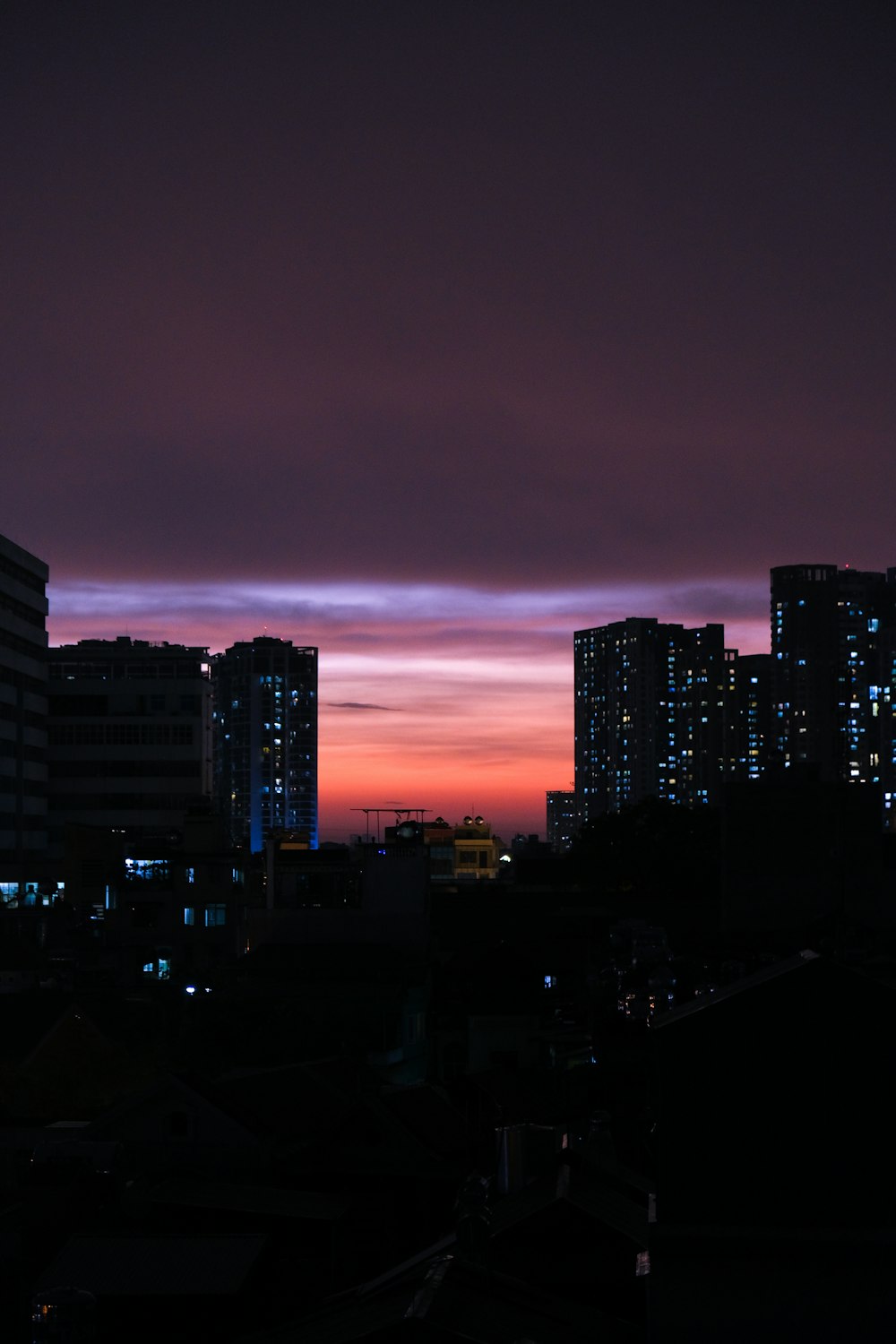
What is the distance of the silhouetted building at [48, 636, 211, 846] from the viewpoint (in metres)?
117

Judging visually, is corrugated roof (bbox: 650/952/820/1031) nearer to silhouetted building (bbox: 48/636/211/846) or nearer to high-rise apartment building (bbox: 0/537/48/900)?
high-rise apartment building (bbox: 0/537/48/900)

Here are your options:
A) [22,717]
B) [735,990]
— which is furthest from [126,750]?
[735,990]

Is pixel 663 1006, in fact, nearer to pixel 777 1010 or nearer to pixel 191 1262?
pixel 191 1262

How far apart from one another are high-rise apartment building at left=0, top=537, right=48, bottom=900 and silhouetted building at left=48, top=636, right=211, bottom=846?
2.04 m

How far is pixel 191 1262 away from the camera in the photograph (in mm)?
20484

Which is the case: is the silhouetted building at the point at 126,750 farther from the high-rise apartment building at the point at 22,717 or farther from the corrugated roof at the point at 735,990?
the corrugated roof at the point at 735,990

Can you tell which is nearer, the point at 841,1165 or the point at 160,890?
the point at 841,1165

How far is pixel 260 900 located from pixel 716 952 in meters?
39.0

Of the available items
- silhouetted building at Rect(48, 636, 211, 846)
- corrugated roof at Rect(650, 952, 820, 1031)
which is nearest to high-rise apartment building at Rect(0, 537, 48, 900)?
silhouetted building at Rect(48, 636, 211, 846)

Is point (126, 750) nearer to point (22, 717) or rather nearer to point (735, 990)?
point (22, 717)

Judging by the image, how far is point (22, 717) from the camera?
11188 cm

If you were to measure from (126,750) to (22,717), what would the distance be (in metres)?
9.08

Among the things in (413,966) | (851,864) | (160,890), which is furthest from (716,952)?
(160,890)

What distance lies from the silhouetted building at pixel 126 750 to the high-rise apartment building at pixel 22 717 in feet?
6.71
